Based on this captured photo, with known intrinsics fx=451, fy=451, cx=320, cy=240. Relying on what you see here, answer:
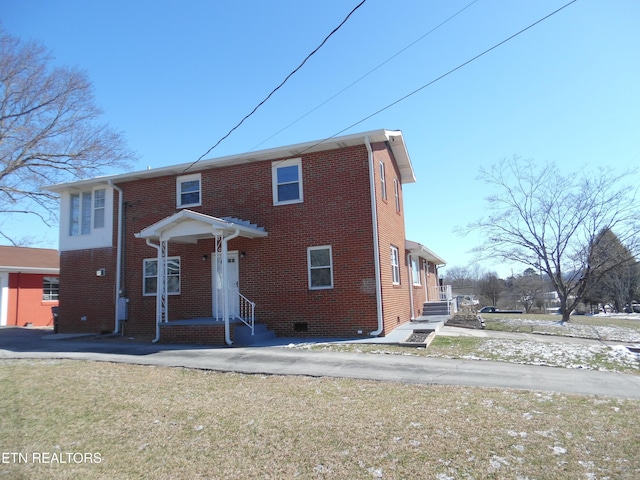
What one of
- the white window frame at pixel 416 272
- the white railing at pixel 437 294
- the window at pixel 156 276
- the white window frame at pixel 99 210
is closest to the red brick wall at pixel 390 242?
the white window frame at pixel 416 272

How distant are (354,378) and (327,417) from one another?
227 cm

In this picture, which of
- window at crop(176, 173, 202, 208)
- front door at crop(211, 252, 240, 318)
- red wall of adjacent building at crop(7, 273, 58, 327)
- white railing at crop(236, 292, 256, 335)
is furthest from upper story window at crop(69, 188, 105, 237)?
red wall of adjacent building at crop(7, 273, 58, 327)

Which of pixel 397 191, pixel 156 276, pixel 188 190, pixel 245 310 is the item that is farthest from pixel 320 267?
pixel 156 276

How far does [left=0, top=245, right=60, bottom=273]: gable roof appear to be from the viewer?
22.7 metres

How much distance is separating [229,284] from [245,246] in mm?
1364

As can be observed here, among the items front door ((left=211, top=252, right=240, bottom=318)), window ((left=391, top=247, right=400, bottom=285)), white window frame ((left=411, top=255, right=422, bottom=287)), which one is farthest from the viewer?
white window frame ((left=411, top=255, right=422, bottom=287))

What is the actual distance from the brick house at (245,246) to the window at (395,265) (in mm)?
90

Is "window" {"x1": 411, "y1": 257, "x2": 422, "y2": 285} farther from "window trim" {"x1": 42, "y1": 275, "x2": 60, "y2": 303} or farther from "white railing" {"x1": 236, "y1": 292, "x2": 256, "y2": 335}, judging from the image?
"window trim" {"x1": 42, "y1": 275, "x2": 60, "y2": 303}

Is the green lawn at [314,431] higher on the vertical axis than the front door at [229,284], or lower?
lower

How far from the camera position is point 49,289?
2475cm

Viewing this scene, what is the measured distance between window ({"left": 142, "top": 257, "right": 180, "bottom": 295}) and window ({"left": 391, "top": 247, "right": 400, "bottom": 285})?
7.26 metres

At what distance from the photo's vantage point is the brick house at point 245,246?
43.1ft

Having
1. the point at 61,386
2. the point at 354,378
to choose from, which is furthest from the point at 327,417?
the point at 61,386

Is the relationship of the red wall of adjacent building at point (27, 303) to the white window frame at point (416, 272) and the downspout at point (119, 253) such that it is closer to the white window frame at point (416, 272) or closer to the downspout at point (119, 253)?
the downspout at point (119, 253)
